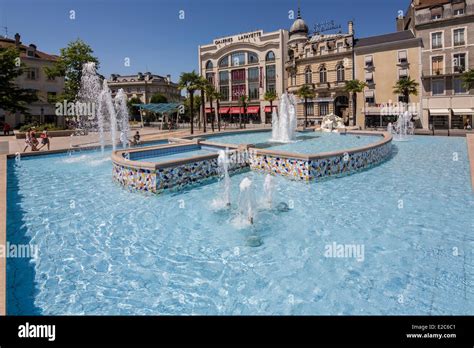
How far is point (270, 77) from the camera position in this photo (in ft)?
216

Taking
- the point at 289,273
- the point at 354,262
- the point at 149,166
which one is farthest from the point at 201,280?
the point at 149,166

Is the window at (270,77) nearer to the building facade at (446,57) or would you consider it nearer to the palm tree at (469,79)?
the building facade at (446,57)

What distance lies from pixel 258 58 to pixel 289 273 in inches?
2602

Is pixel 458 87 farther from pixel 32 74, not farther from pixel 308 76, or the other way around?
pixel 32 74

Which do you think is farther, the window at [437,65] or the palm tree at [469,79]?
the window at [437,65]

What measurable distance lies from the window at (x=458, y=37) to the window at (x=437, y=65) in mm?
2150

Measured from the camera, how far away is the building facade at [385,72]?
43.2 m

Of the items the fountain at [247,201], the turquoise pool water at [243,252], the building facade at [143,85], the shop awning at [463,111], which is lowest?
the turquoise pool water at [243,252]

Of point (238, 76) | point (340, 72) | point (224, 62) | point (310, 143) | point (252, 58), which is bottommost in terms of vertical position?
point (310, 143)

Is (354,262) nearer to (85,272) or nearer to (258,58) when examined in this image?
(85,272)

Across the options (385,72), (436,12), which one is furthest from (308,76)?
(436,12)

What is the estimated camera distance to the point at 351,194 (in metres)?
10.8

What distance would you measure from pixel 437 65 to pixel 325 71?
52.3ft

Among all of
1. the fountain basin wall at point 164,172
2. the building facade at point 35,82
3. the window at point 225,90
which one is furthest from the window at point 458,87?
the building facade at point 35,82
